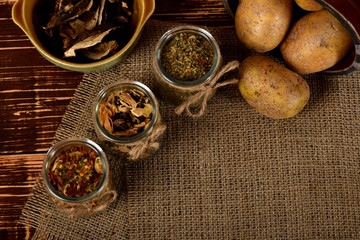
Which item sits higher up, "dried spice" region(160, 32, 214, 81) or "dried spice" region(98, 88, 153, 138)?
"dried spice" region(160, 32, 214, 81)

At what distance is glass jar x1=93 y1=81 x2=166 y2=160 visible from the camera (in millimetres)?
810

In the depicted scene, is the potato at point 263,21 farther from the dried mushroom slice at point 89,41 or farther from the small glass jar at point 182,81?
the dried mushroom slice at point 89,41

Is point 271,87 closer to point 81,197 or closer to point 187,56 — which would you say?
point 187,56

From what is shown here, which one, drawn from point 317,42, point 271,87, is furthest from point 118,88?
point 317,42

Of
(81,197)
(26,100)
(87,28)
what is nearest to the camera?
(81,197)

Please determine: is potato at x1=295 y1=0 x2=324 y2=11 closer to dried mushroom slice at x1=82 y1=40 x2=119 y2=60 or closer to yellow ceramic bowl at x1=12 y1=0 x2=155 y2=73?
yellow ceramic bowl at x1=12 y1=0 x2=155 y2=73

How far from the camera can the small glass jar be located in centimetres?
81

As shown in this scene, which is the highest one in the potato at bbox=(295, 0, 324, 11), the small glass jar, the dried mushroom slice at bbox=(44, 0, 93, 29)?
the potato at bbox=(295, 0, 324, 11)

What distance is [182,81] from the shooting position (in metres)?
0.82

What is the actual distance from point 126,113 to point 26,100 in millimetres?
383

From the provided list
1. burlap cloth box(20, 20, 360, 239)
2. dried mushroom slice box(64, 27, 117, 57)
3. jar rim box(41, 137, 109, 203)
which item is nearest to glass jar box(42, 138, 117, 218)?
jar rim box(41, 137, 109, 203)

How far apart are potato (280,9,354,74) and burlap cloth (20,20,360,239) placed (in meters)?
0.14

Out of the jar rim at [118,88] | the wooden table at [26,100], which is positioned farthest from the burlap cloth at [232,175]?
the jar rim at [118,88]

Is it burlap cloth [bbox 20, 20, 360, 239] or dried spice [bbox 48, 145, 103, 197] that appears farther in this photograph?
burlap cloth [bbox 20, 20, 360, 239]
